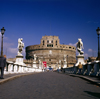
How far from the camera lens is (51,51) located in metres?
133

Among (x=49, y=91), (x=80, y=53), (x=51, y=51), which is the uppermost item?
(x=51, y=51)

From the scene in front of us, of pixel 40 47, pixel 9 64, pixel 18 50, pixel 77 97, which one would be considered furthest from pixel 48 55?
pixel 77 97

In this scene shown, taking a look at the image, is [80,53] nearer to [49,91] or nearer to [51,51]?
[49,91]

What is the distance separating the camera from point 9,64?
1789cm

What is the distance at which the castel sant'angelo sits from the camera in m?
130

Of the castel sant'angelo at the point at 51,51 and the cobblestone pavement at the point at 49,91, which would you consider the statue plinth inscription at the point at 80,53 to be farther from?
the castel sant'angelo at the point at 51,51

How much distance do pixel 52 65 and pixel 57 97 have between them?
11693 cm

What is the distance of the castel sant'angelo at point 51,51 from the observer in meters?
130

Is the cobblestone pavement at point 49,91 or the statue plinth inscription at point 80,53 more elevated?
the statue plinth inscription at point 80,53

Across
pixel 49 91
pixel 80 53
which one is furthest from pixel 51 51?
pixel 49 91

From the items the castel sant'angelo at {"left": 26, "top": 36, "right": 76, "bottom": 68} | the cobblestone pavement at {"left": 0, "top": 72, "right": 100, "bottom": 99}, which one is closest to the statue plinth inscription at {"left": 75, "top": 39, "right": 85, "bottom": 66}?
the cobblestone pavement at {"left": 0, "top": 72, "right": 100, "bottom": 99}

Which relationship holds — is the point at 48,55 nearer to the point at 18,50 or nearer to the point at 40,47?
the point at 40,47

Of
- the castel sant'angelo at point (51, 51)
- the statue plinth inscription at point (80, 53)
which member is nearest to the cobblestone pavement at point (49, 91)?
the statue plinth inscription at point (80, 53)

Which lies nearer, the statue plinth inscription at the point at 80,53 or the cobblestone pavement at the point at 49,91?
the cobblestone pavement at the point at 49,91
